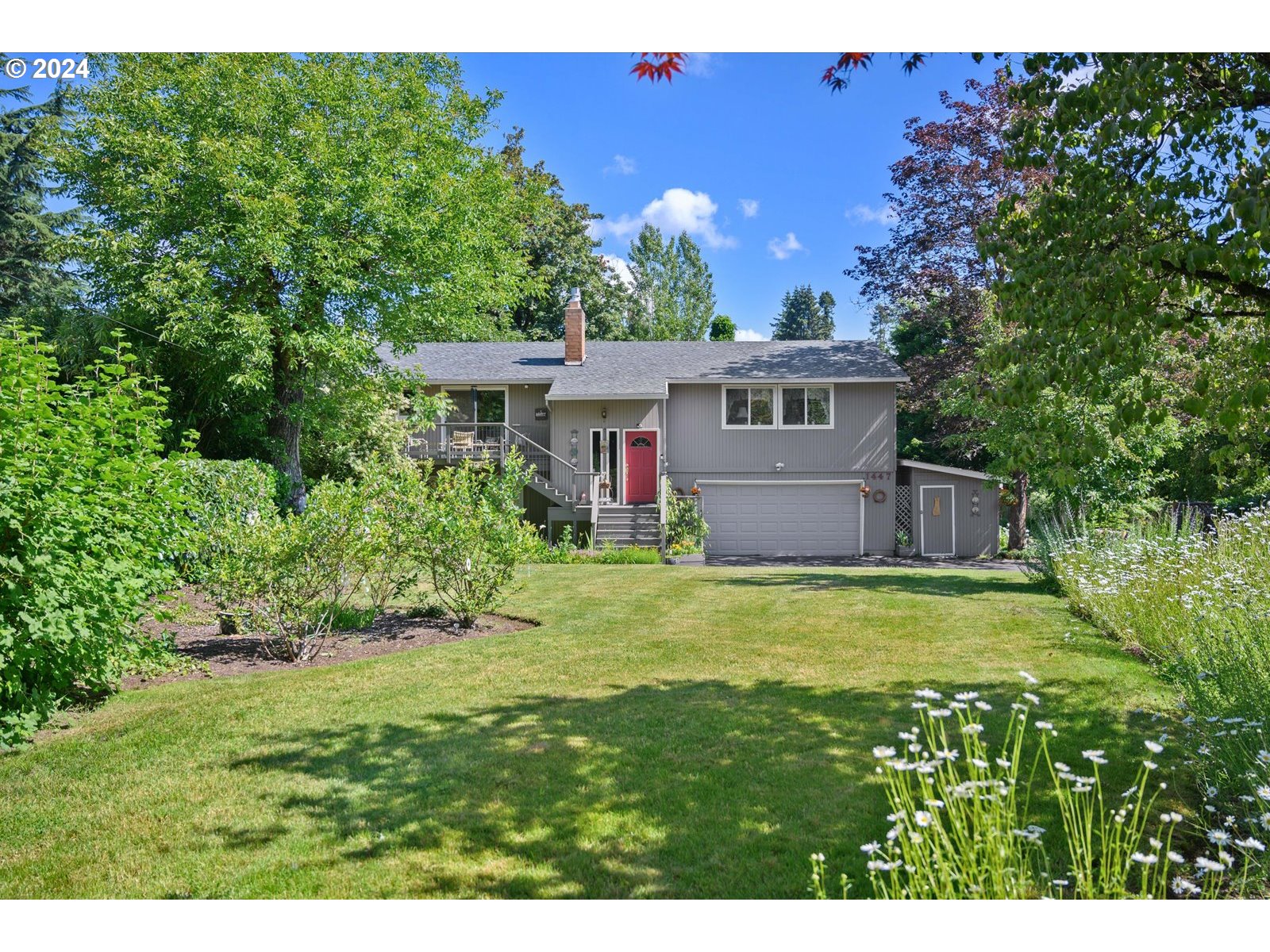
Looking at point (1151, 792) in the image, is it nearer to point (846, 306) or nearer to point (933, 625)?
point (933, 625)

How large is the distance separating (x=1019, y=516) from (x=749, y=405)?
7245 millimetres

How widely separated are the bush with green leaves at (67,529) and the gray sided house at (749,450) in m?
14.2

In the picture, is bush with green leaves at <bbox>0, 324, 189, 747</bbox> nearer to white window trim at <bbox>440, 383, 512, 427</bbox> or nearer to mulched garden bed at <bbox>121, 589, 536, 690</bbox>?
mulched garden bed at <bbox>121, 589, 536, 690</bbox>

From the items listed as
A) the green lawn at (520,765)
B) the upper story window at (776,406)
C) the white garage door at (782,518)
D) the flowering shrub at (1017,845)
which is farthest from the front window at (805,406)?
the flowering shrub at (1017,845)

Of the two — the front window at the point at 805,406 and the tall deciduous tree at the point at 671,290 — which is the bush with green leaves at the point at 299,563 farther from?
the tall deciduous tree at the point at 671,290

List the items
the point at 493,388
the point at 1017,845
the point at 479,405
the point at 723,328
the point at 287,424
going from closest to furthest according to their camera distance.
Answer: the point at 1017,845 < the point at 287,424 < the point at 493,388 < the point at 479,405 < the point at 723,328

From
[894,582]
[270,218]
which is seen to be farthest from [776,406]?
[270,218]

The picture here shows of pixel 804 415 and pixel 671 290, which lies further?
pixel 671 290

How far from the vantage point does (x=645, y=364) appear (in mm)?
20469

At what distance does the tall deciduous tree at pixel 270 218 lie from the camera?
12.9 metres

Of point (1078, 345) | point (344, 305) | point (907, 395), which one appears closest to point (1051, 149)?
point (1078, 345)

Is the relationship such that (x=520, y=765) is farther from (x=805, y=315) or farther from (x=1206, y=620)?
(x=805, y=315)

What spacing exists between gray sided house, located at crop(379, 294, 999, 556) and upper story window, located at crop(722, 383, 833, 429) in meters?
0.03

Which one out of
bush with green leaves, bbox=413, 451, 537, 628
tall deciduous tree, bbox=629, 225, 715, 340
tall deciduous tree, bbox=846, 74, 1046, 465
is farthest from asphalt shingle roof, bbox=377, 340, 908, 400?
bush with green leaves, bbox=413, 451, 537, 628
